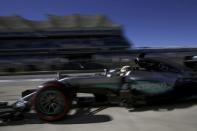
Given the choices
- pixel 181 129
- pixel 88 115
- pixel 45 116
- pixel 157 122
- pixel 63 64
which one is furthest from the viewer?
pixel 63 64

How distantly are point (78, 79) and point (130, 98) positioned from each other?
113 centimetres

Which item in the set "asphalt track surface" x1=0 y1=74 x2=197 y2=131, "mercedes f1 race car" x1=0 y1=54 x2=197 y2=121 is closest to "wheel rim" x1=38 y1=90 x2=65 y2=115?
"mercedes f1 race car" x1=0 y1=54 x2=197 y2=121

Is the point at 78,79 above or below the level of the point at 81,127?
above

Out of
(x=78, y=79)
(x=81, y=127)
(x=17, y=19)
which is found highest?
(x=17, y=19)

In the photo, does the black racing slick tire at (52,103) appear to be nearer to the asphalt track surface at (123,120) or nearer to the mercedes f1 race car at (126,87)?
the mercedes f1 race car at (126,87)

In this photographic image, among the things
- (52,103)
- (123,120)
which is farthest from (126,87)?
(52,103)

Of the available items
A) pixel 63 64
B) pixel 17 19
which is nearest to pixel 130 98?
pixel 63 64

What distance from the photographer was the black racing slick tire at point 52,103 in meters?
5.80

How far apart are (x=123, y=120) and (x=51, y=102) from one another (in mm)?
1350

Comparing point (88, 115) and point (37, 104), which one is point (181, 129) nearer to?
point (88, 115)

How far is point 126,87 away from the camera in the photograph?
21.0ft

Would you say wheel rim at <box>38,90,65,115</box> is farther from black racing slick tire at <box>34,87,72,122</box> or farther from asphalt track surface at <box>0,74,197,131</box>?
asphalt track surface at <box>0,74,197,131</box>

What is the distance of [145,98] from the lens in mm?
6359

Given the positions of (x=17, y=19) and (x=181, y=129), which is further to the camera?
(x=17, y=19)
